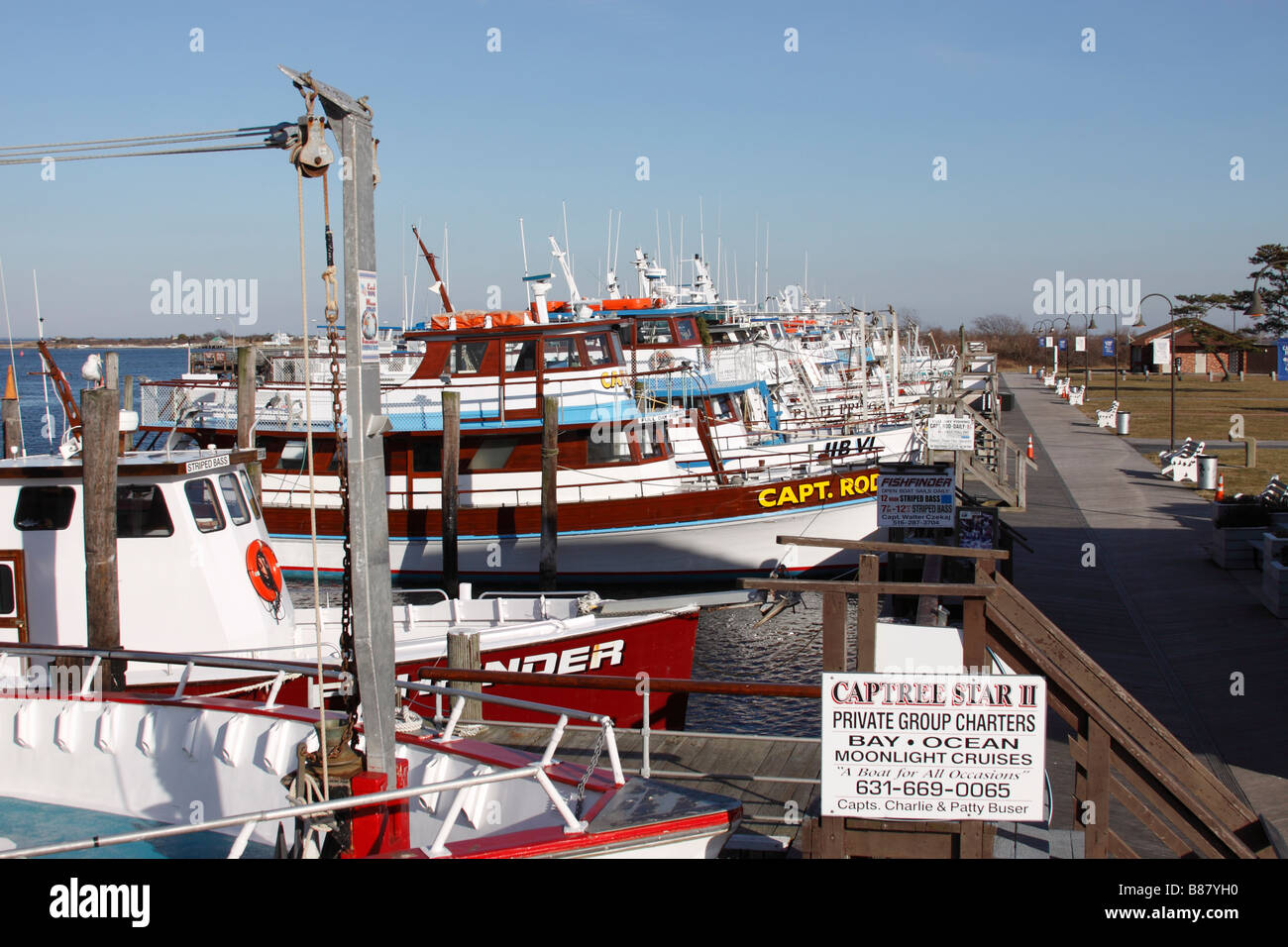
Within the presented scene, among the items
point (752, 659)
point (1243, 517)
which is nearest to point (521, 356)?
point (752, 659)

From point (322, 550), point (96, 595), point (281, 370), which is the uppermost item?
point (281, 370)

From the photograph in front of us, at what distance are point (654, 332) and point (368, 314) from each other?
23.4m

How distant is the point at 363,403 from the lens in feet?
15.7

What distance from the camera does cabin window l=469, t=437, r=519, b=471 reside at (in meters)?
22.3

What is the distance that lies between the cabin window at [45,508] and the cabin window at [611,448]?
1254 cm

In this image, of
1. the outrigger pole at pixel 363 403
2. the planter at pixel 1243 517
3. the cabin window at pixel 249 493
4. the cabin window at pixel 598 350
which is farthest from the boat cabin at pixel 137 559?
the planter at pixel 1243 517

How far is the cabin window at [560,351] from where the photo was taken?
867 inches

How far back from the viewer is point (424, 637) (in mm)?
11445

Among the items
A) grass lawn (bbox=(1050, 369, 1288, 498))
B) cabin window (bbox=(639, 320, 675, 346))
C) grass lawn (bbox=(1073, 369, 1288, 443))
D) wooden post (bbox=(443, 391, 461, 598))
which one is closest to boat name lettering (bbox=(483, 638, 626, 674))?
wooden post (bbox=(443, 391, 461, 598))

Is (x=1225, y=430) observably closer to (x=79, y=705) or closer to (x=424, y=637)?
(x=424, y=637)

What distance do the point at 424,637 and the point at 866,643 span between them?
6.78m

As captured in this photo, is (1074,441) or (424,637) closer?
(424,637)

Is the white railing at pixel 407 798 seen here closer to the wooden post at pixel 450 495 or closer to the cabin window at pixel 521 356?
the wooden post at pixel 450 495
